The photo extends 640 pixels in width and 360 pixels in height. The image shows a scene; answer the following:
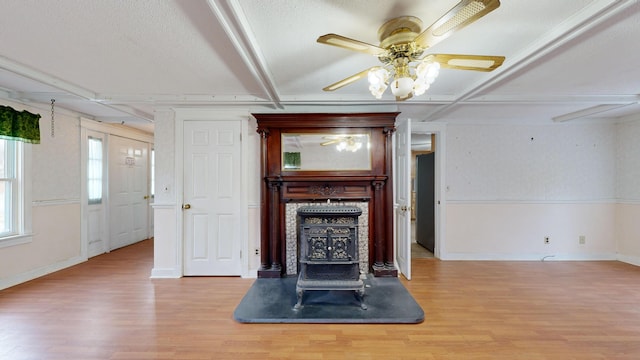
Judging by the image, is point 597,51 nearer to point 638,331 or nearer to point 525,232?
point 638,331

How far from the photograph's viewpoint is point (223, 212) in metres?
3.40

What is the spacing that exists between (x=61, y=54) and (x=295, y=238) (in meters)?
2.70

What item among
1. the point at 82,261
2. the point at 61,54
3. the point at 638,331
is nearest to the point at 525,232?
the point at 638,331

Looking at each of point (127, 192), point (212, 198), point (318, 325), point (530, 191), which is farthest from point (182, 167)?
point (530, 191)

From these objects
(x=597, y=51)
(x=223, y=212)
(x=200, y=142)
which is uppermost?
(x=597, y=51)

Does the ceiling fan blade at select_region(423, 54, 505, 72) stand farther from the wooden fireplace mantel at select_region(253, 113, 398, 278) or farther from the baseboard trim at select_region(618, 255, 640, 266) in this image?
the baseboard trim at select_region(618, 255, 640, 266)

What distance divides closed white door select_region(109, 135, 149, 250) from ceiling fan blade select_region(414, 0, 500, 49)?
522 centimetres

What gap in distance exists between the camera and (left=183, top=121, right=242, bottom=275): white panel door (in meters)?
3.38

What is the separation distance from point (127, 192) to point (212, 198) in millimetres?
2643

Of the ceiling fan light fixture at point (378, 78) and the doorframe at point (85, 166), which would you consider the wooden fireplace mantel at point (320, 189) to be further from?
the doorframe at point (85, 166)

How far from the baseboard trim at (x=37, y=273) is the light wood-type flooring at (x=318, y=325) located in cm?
11

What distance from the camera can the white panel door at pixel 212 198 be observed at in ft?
11.1

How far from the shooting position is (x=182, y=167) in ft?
11.0

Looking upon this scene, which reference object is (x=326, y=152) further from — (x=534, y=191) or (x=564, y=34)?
(x=534, y=191)
